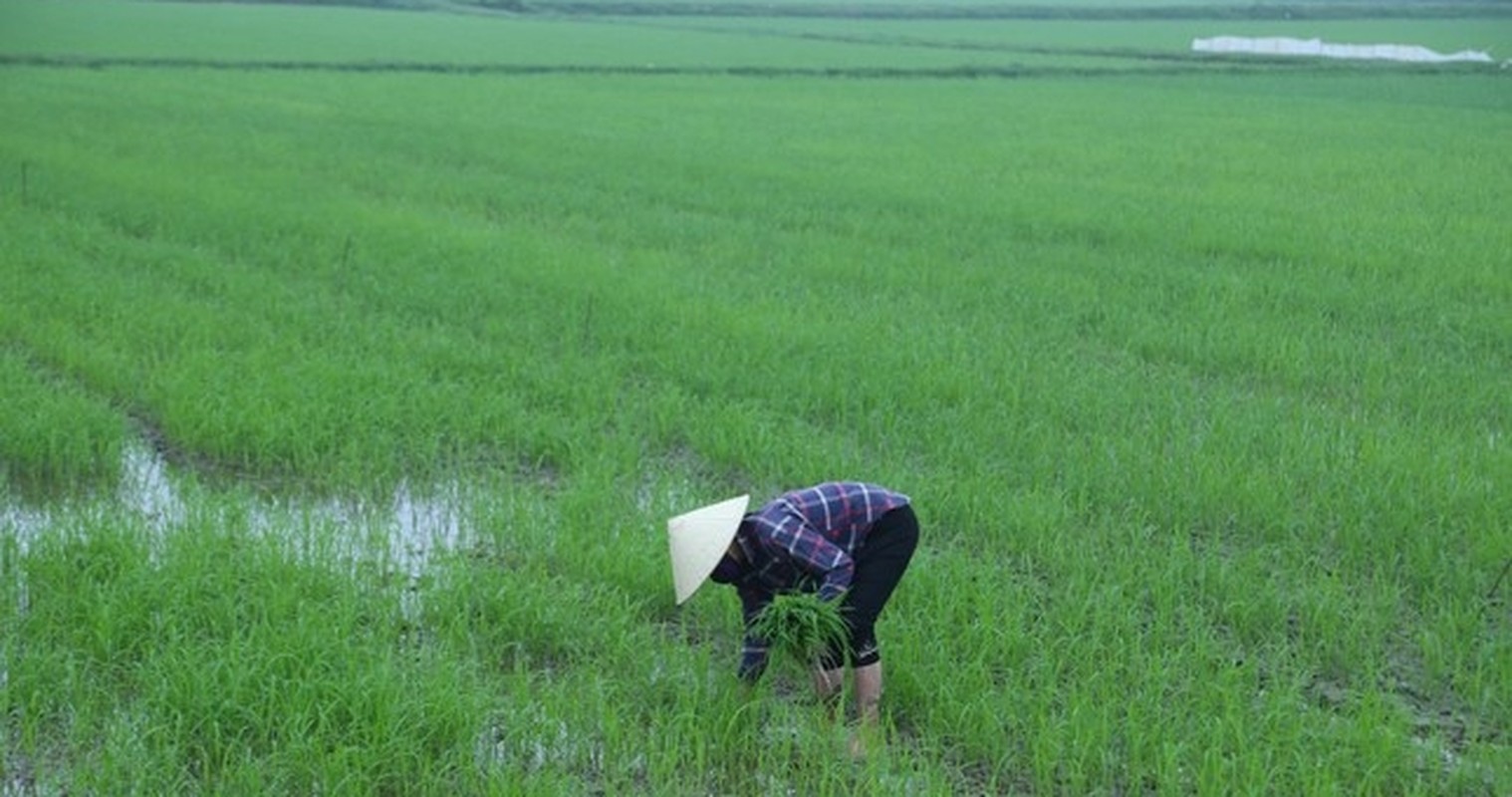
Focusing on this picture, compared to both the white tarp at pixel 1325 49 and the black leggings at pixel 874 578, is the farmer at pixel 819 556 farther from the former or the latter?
the white tarp at pixel 1325 49

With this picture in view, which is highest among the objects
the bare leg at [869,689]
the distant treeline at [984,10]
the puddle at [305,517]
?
the bare leg at [869,689]

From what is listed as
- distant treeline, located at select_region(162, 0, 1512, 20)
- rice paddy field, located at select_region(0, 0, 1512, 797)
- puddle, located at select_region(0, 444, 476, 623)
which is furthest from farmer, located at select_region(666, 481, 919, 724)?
distant treeline, located at select_region(162, 0, 1512, 20)

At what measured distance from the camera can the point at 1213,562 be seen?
179 inches

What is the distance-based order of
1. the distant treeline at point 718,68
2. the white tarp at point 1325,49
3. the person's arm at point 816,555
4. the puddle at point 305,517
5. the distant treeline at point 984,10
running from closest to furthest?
the person's arm at point 816,555 < the puddle at point 305,517 < the distant treeline at point 718,68 < the white tarp at point 1325,49 < the distant treeline at point 984,10

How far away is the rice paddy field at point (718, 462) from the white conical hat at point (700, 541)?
14.7 inches

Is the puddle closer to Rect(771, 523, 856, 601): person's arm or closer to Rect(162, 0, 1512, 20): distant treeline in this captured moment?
Rect(771, 523, 856, 601): person's arm

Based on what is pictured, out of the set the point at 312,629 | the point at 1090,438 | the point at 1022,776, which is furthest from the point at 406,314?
the point at 1022,776

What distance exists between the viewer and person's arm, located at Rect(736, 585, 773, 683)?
353cm

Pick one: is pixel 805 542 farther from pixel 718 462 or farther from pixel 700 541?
pixel 718 462

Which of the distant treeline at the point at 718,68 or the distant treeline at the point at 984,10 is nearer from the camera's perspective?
the distant treeline at the point at 718,68

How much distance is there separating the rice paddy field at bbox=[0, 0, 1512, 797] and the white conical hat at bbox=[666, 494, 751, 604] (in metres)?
0.37

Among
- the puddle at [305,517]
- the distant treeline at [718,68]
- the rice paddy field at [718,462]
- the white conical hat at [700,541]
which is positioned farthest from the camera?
the distant treeline at [718,68]

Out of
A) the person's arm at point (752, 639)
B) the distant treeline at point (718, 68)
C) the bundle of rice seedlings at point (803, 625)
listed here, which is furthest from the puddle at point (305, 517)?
the distant treeline at point (718, 68)

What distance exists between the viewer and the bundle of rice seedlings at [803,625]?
11.0ft
